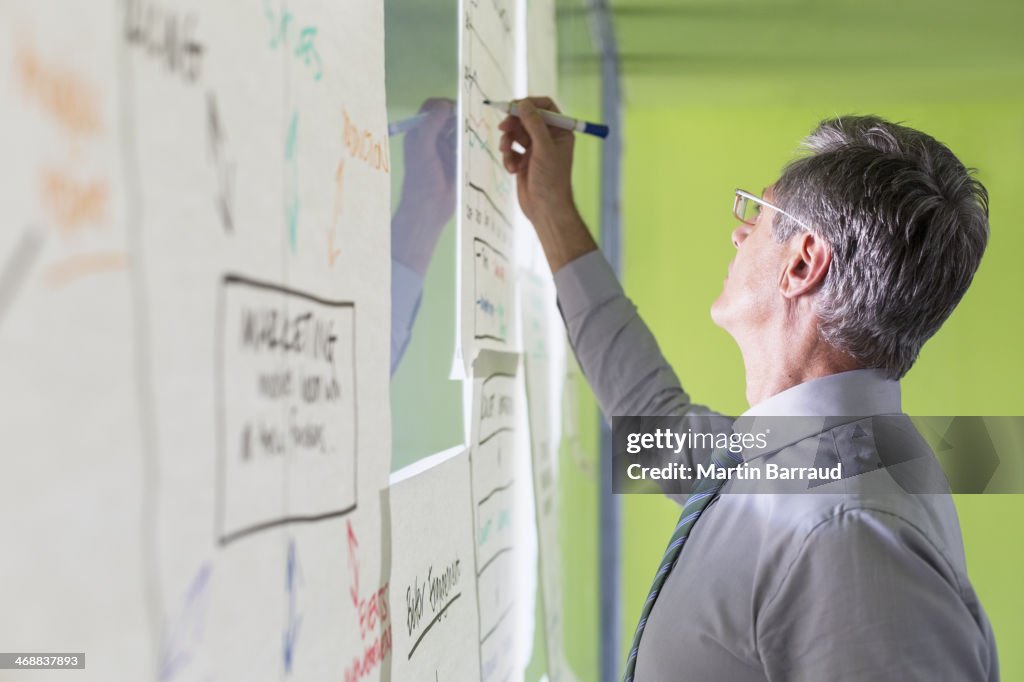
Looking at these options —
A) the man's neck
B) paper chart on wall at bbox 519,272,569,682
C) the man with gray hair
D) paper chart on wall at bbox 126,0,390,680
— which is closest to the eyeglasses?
the man with gray hair

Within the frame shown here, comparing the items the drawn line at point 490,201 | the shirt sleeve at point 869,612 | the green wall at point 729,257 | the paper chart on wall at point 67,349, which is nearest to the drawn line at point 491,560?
the shirt sleeve at point 869,612

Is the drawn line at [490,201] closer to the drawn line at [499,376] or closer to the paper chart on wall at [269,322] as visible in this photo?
the drawn line at [499,376]

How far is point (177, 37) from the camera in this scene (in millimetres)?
281

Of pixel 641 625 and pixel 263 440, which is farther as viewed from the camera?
pixel 641 625

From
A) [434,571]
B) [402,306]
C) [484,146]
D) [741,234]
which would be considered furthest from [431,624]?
[741,234]

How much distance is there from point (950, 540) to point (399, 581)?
0.56 meters

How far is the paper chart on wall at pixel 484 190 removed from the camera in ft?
2.48

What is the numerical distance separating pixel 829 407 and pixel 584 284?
39 centimetres

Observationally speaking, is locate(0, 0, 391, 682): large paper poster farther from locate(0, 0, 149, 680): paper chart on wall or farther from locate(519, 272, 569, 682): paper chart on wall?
locate(519, 272, 569, 682): paper chart on wall

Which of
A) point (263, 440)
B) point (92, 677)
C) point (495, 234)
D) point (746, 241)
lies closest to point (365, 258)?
point (263, 440)

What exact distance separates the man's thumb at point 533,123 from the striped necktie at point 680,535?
1.33 ft

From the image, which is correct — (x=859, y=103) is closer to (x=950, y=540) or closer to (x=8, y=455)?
(x=950, y=540)

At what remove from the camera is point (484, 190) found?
85cm

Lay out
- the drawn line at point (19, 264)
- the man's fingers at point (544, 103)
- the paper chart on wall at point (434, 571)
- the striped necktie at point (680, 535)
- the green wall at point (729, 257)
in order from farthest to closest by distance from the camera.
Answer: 1. the green wall at point (729, 257)
2. the man's fingers at point (544, 103)
3. the striped necktie at point (680, 535)
4. the paper chart on wall at point (434, 571)
5. the drawn line at point (19, 264)
